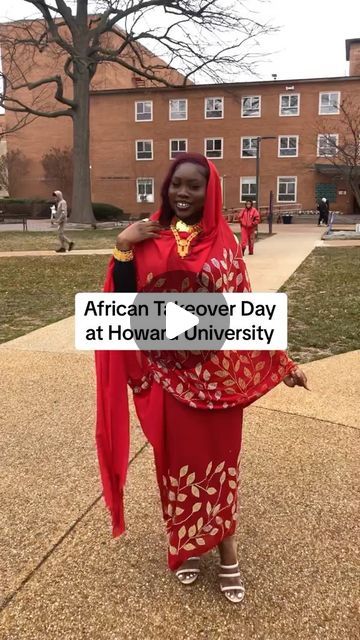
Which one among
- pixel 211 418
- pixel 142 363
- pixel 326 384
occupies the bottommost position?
pixel 326 384

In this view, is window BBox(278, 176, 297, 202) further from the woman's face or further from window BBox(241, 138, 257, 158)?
the woman's face

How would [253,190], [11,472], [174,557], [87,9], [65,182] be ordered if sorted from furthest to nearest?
[65,182] < [253,190] < [87,9] < [11,472] < [174,557]

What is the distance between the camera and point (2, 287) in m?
9.65

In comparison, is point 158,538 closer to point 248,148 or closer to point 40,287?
point 40,287

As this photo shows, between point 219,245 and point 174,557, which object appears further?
point 174,557

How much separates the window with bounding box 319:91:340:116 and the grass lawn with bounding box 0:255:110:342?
3053cm

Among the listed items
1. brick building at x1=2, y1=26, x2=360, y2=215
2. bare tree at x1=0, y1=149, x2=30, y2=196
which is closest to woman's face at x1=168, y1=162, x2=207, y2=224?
brick building at x1=2, y1=26, x2=360, y2=215

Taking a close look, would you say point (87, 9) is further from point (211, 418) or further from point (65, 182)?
point (211, 418)

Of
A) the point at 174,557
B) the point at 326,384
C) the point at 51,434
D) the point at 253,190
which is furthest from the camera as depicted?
the point at 253,190

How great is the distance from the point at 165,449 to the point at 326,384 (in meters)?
2.82

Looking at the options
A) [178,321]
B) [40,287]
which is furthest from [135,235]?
[40,287]

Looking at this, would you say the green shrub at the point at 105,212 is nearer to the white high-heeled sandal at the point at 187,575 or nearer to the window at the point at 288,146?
the window at the point at 288,146

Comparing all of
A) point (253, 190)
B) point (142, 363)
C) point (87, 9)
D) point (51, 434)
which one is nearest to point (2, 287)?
point (51, 434)

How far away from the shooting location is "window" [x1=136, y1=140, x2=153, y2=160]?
4225cm
